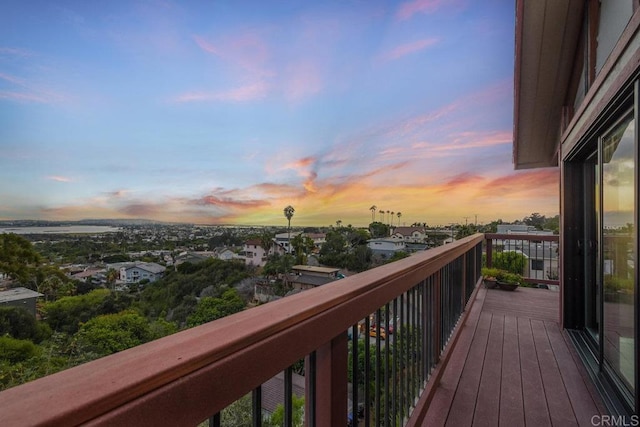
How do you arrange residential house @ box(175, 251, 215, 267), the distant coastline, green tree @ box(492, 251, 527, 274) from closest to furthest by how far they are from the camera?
the distant coastline < residential house @ box(175, 251, 215, 267) < green tree @ box(492, 251, 527, 274)

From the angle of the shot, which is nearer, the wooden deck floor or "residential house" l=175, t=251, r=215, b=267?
the wooden deck floor

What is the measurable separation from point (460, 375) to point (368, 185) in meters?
5.70

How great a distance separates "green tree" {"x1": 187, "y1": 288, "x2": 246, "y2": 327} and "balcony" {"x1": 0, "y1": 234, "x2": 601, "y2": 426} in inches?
25.5

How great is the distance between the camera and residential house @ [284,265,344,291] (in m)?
2.21

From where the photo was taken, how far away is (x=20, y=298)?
1.66m

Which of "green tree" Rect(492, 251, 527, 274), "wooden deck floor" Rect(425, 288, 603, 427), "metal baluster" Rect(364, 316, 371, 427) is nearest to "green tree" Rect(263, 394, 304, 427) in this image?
"metal baluster" Rect(364, 316, 371, 427)

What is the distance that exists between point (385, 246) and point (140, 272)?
2090mm

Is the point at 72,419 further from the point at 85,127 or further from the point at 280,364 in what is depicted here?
the point at 85,127

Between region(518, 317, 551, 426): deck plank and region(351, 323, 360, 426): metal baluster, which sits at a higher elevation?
region(351, 323, 360, 426): metal baluster

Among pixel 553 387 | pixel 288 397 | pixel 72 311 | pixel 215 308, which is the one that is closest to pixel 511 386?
pixel 553 387

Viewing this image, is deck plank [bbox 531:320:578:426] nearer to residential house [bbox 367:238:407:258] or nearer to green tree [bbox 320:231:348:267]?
residential house [bbox 367:238:407:258]

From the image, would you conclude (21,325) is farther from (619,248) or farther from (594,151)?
(594,151)

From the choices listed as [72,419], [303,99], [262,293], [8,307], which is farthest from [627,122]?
[303,99]

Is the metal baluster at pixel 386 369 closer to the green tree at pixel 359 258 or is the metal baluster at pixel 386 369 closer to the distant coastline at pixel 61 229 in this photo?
the green tree at pixel 359 258
